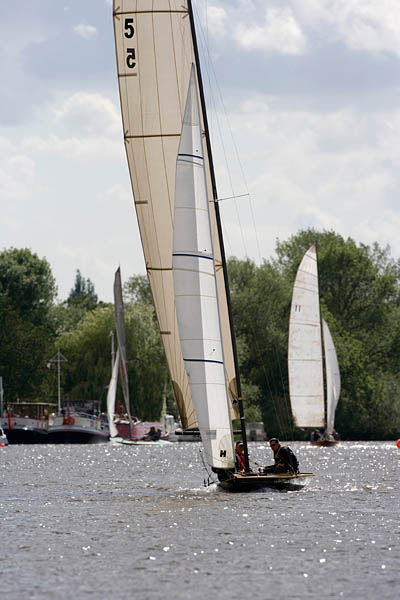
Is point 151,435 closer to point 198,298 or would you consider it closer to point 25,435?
point 25,435

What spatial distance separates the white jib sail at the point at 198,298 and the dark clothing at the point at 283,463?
213cm

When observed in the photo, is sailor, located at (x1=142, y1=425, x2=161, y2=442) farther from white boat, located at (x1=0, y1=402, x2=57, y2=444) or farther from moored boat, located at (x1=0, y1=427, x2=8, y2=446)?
moored boat, located at (x1=0, y1=427, x2=8, y2=446)

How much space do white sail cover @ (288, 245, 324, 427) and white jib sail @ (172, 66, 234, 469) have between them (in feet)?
125

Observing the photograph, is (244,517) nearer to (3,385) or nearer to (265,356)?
(265,356)

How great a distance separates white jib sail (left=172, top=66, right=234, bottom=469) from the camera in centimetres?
3197

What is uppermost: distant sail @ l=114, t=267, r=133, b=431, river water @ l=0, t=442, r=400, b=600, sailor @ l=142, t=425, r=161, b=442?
distant sail @ l=114, t=267, r=133, b=431

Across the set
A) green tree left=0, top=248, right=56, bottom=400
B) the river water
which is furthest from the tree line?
the river water

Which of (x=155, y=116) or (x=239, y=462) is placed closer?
(x=239, y=462)

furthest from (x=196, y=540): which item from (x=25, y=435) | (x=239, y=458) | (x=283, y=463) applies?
(x=25, y=435)

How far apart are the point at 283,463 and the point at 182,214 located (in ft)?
24.2

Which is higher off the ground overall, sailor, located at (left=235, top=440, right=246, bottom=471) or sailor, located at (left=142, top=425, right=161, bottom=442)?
sailor, located at (left=142, top=425, right=161, bottom=442)

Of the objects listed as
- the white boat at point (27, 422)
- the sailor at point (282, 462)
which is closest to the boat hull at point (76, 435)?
the white boat at point (27, 422)

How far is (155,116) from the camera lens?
36875 millimetres

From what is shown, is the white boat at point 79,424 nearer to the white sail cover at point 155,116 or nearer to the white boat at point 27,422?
the white boat at point 27,422
